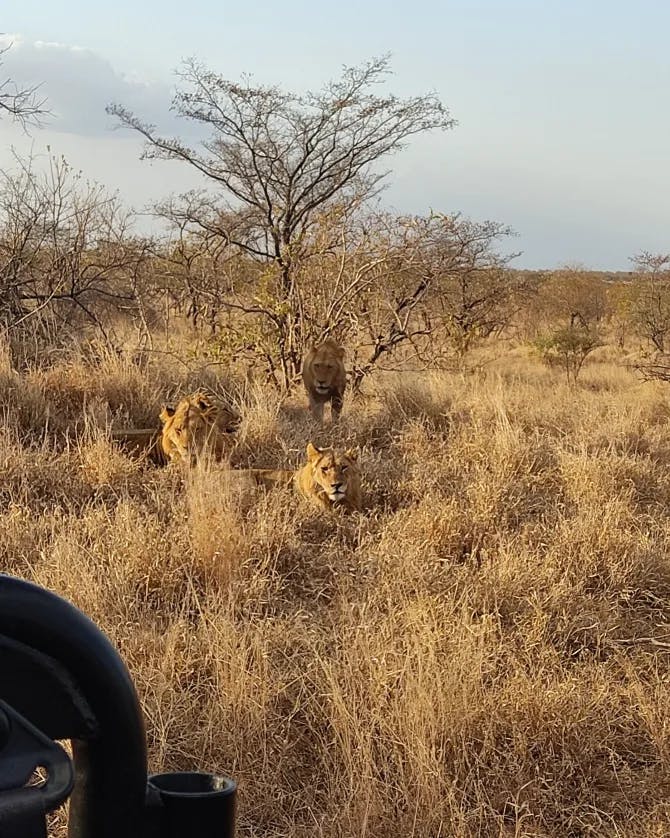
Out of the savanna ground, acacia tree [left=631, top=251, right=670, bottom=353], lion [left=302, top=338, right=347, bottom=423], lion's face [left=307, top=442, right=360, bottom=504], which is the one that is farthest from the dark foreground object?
acacia tree [left=631, top=251, right=670, bottom=353]

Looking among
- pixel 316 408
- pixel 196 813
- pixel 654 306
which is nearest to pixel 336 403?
pixel 316 408

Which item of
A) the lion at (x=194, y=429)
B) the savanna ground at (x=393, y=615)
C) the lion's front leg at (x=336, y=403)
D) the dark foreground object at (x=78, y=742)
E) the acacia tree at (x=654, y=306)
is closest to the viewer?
the dark foreground object at (x=78, y=742)

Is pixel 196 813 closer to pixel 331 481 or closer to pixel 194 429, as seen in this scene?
pixel 331 481

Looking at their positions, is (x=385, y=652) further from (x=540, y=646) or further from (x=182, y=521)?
(x=182, y=521)

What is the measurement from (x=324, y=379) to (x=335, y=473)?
332 cm

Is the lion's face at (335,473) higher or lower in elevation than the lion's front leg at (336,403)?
lower

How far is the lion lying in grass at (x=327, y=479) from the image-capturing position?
261 inches

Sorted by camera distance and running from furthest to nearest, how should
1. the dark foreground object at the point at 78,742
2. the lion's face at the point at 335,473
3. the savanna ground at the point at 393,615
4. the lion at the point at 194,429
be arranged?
the lion at the point at 194,429
the lion's face at the point at 335,473
the savanna ground at the point at 393,615
the dark foreground object at the point at 78,742

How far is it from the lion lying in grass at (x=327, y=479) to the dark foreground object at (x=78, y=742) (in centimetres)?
567

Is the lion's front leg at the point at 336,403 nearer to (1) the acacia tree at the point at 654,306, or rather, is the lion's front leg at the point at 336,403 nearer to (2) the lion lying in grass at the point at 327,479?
(2) the lion lying in grass at the point at 327,479

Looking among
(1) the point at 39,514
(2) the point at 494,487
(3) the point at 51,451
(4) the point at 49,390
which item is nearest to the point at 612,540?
(2) the point at 494,487

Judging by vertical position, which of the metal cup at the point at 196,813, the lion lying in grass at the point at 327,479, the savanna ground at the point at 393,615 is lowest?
the savanna ground at the point at 393,615

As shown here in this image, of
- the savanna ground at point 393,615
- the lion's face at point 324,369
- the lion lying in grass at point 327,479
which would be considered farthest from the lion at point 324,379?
the lion lying in grass at point 327,479

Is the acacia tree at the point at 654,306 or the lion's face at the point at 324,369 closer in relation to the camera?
the lion's face at the point at 324,369
